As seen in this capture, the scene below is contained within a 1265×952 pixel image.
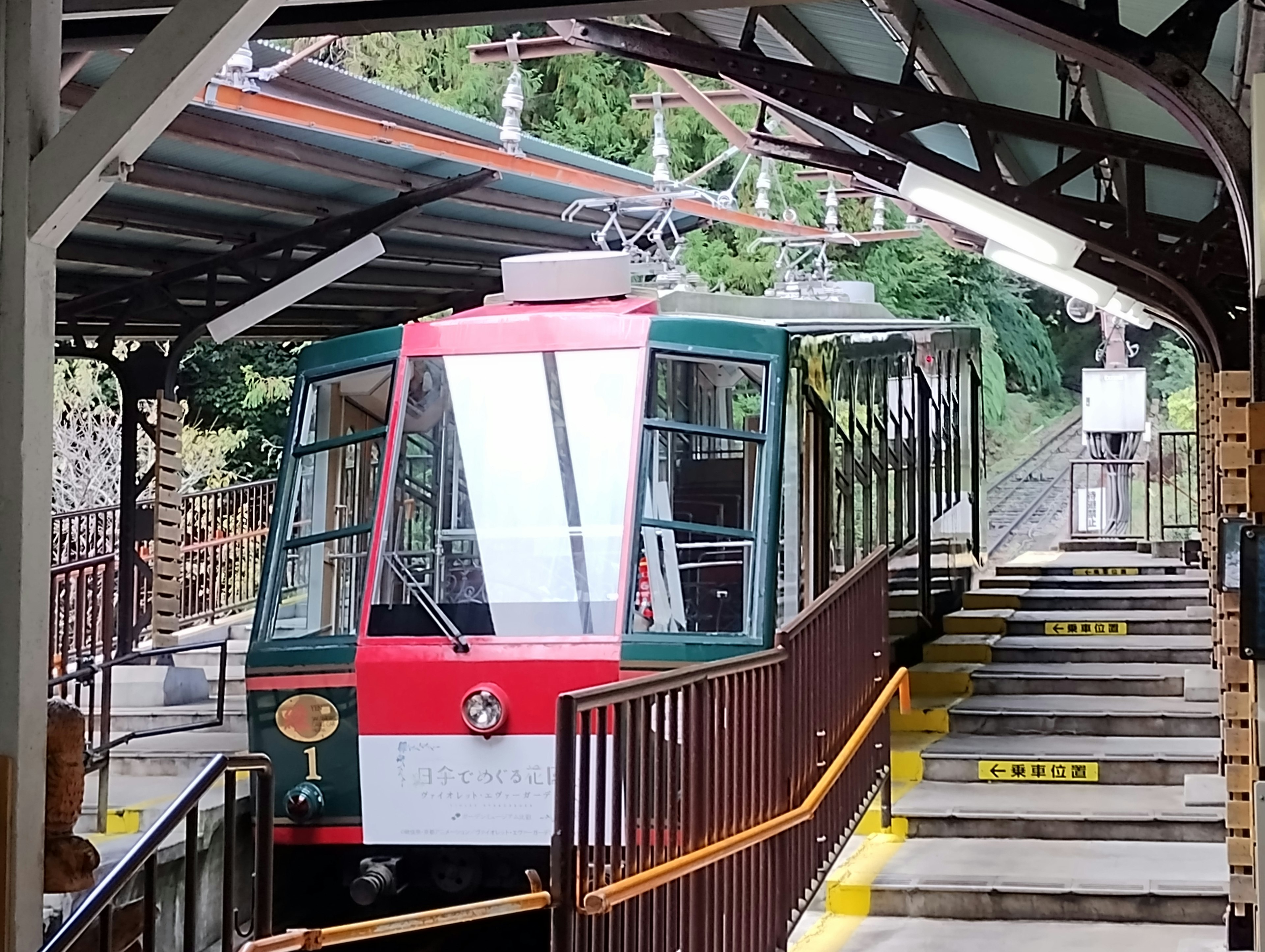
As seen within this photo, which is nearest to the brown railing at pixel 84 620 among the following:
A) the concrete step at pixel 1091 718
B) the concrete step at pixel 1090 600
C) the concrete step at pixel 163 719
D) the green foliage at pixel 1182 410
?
the concrete step at pixel 163 719

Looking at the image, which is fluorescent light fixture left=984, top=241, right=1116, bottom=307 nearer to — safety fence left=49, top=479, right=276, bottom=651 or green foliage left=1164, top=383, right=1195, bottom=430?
safety fence left=49, top=479, right=276, bottom=651

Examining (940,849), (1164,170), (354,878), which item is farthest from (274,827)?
(1164,170)

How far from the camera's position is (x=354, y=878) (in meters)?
6.61

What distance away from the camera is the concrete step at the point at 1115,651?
1020cm

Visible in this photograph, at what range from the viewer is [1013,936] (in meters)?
6.02

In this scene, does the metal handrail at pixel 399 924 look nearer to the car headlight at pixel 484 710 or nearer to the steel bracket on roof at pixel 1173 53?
the car headlight at pixel 484 710

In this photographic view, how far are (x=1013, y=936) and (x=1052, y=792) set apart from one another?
6.47 ft

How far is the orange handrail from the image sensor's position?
14.5ft

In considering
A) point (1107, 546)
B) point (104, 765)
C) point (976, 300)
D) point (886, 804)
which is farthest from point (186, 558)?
point (976, 300)

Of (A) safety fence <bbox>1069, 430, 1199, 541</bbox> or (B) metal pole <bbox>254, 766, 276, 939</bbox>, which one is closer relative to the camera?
(B) metal pole <bbox>254, 766, 276, 939</bbox>

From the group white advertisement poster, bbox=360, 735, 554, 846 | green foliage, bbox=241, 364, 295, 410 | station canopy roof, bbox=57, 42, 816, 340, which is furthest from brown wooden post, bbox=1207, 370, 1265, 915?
green foliage, bbox=241, 364, 295, 410

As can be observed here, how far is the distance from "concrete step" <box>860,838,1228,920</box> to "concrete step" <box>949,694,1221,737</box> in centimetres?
207

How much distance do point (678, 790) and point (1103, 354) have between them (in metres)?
19.2

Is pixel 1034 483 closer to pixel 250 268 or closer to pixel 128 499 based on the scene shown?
pixel 250 268
